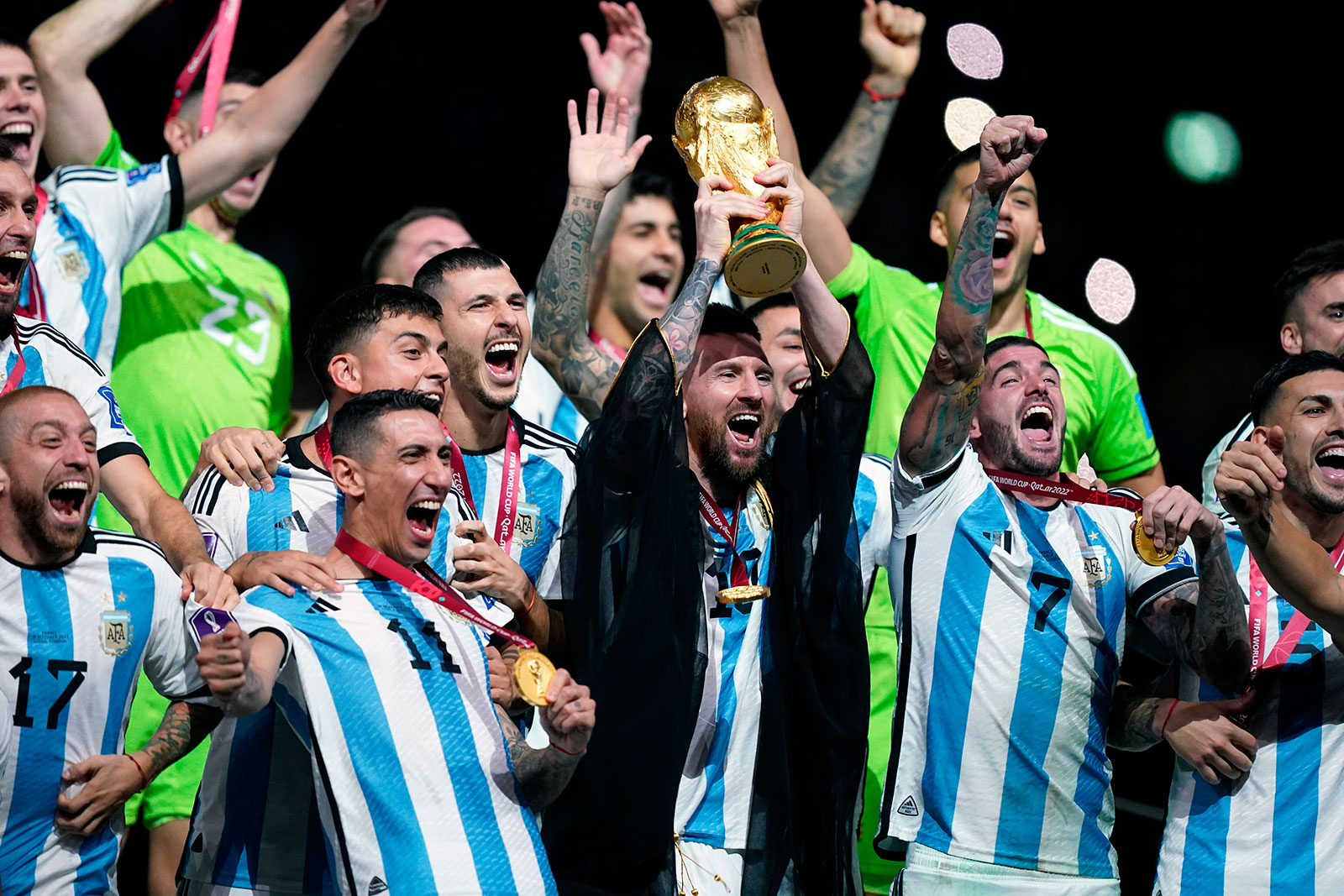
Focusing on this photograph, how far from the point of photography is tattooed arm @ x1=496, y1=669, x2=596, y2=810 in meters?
2.86

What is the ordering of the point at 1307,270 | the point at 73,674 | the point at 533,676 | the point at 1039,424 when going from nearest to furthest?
the point at 533,676 → the point at 73,674 → the point at 1039,424 → the point at 1307,270

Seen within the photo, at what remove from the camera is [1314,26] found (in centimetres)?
665

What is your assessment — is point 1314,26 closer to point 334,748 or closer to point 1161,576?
point 1161,576

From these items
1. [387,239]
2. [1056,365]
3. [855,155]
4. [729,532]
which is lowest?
[729,532]

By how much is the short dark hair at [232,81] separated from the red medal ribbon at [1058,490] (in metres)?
2.93

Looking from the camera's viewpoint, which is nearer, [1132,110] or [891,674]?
[891,674]

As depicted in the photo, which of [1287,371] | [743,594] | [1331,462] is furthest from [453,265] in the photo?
[1331,462]

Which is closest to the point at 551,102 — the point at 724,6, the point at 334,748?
the point at 724,6

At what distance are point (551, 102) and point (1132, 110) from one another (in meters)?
2.52

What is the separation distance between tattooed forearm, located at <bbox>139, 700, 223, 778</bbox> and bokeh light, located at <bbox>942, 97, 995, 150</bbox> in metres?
4.60

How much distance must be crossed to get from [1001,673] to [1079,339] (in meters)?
1.53

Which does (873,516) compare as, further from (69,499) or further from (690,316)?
(69,499)

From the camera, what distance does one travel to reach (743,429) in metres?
3.81

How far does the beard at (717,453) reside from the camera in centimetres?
378
